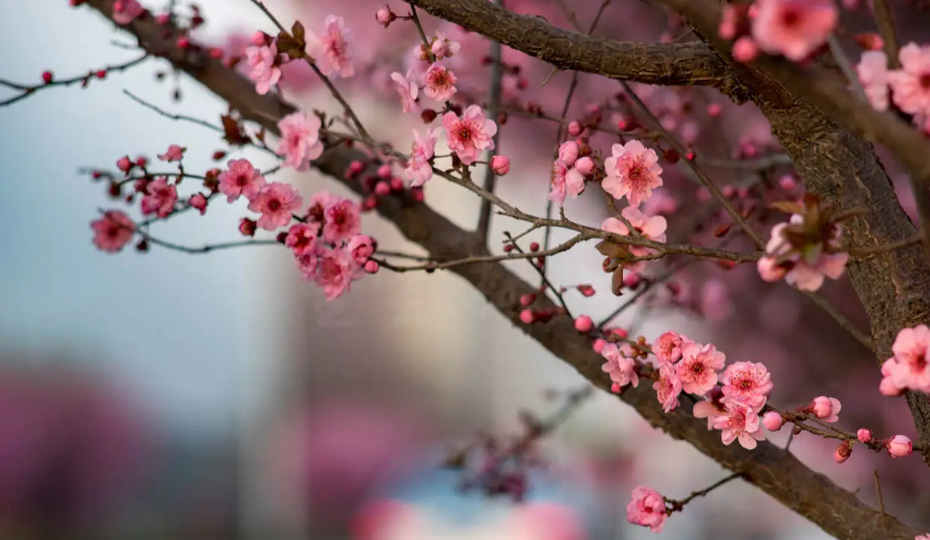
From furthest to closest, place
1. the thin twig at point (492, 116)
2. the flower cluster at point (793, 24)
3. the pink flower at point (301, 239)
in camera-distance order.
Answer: the thin twig at point (492, 116)
the pink flower at point (301, 239)
the flower cluster at point (793, 24)

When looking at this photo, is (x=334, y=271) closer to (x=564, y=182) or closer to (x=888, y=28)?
(x=564, y=182)

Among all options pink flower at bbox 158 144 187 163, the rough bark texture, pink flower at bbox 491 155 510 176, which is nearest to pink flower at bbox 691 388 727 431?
the rough bark texture

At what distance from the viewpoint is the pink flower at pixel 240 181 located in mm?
622

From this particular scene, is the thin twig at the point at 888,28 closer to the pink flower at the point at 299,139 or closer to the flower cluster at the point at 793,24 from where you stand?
the flower cluster at the point at 793,24

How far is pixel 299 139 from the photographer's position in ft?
2.15

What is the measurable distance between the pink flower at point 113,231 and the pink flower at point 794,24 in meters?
0.64

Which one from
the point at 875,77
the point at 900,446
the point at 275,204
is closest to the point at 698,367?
the point at 900,446

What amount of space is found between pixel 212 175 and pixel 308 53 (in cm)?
12

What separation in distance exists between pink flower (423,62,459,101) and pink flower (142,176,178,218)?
0.85 ft

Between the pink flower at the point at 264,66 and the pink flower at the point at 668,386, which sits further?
the pink flower at the point at 264,66

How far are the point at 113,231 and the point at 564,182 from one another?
0.47m

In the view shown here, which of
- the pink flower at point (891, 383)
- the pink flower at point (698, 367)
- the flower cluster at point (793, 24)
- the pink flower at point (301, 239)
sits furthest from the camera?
the pink flower at point (301, 239)

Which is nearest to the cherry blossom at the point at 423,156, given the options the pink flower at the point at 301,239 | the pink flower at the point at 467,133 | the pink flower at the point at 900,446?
the pink flower at the point at 467,133

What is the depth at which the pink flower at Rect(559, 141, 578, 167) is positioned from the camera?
0.54m
